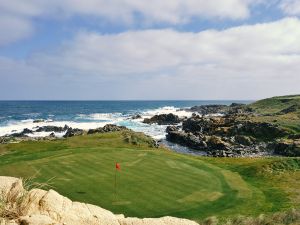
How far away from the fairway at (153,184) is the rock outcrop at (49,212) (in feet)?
16.5

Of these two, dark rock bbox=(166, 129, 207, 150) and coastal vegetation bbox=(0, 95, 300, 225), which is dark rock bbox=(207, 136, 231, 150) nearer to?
dark rock bbox=(166, 129, 207, 150)

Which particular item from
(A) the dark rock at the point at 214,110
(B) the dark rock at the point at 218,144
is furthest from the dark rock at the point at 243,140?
(A) the dark rock at the point at 214,110

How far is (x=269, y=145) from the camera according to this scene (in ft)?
189

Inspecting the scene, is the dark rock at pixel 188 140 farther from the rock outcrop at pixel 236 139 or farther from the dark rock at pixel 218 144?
the dark rock at pixel 218 144

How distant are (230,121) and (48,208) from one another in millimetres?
68585

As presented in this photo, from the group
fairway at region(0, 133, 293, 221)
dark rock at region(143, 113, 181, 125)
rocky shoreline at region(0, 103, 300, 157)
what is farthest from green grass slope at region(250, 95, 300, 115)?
fairway at region(0, 133, 293, 221)

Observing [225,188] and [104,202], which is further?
[225,188]

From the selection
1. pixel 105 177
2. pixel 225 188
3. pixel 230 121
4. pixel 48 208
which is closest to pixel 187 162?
pixel 225 188

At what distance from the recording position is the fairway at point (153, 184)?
18.8 m

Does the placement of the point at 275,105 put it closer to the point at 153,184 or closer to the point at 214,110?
the point at 214,110

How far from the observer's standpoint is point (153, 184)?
21422 millimetres

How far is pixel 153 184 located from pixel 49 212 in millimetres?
11511

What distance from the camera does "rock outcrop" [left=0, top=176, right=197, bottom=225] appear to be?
947 centimetres

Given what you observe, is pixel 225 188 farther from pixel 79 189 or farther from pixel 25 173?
pixel 25 173
